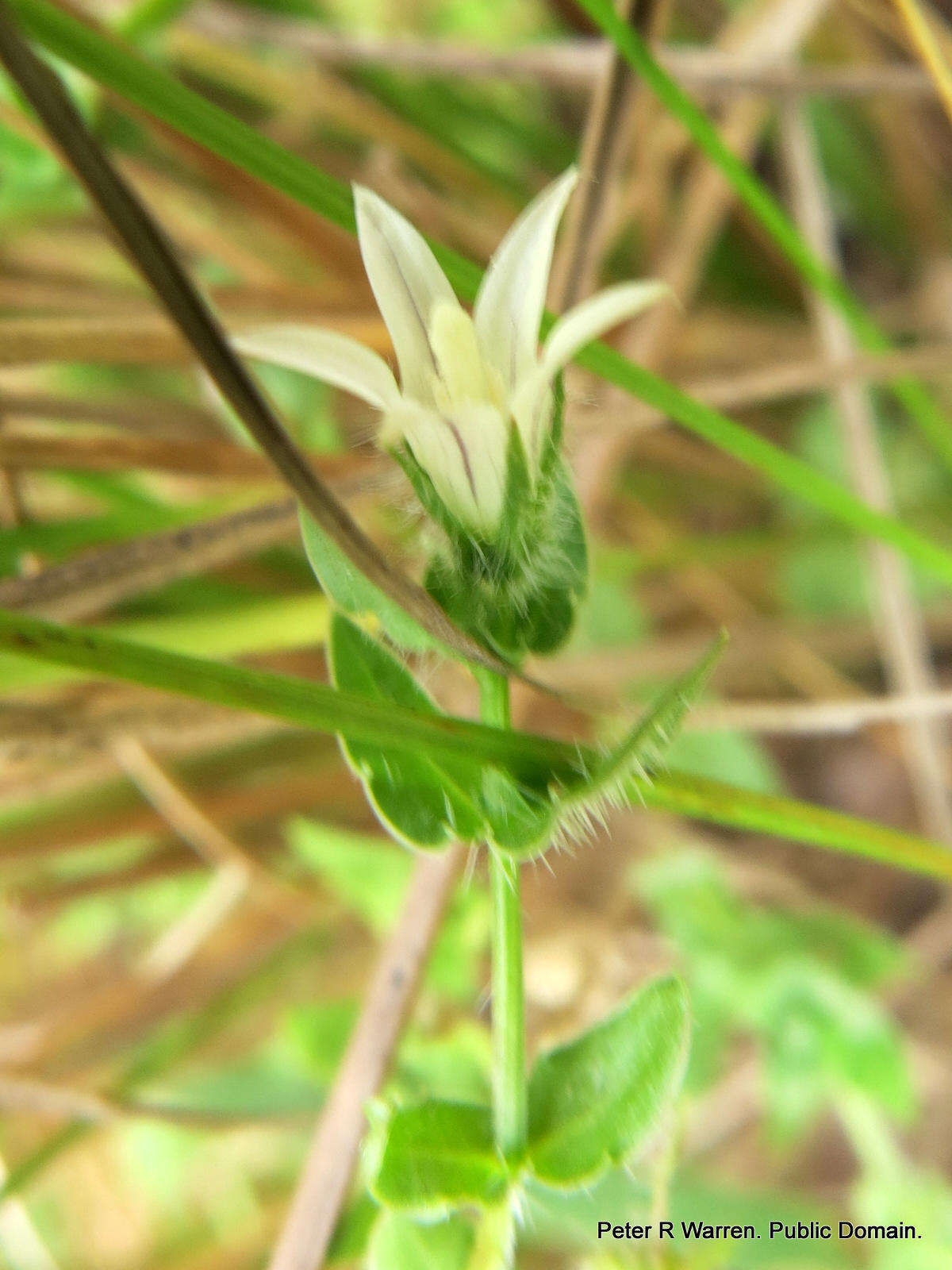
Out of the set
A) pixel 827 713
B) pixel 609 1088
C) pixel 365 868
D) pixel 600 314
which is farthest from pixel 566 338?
pixel 365 868

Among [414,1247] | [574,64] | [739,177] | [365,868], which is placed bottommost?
[414,1247]

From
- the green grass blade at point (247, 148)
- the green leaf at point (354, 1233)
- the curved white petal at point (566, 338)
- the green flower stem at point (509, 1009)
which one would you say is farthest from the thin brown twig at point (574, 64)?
the green leaf at point (354, 1233)

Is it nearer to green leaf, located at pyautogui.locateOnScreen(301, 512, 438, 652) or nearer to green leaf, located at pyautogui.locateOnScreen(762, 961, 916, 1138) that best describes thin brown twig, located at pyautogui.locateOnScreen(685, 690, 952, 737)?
green leaf, located at pyautogui.locateOnScreen(762, 961, 916, 1138)

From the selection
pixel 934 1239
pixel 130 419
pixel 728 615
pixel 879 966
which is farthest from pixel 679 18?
pixel 934 1239

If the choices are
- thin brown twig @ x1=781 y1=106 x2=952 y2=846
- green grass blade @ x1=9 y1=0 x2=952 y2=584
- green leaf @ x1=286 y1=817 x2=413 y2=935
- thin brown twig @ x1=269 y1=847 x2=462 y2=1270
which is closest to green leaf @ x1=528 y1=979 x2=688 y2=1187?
thin brown twig @ x1=269 y1=847 x2=462 y2=1270

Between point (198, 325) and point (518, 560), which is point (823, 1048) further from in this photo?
point (198, 325)

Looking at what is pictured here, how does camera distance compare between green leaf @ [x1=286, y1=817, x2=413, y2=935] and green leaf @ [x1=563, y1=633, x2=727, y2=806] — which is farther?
green leaf @ [x1=286, y1=817, x2=413, y2=935]

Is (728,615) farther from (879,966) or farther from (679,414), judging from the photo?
(679,414)
